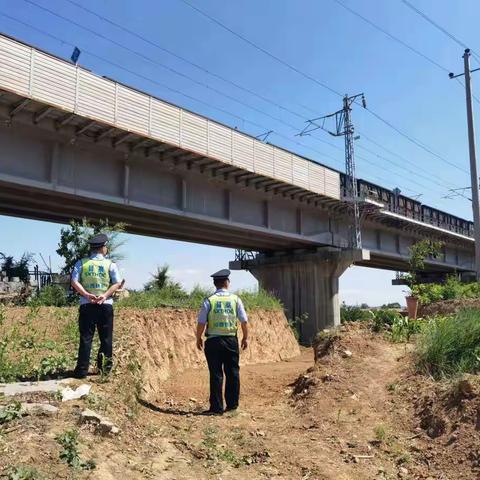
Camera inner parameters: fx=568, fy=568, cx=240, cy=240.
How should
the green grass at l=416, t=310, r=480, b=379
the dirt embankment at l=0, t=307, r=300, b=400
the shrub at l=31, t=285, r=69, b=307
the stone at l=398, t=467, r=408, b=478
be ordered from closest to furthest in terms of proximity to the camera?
the stone at l=398, t=467, r=408, b=478, the green grass at l=416, t=310, r=480, b=379, the dirt embankment at l=0, t=307, r=300, b=400, the shrub at l=31, t=285, r=69, b=307

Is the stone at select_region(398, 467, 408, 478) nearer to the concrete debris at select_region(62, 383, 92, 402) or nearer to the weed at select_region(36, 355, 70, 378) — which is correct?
the concrete debris at select_region(62, 383, 92, 402)

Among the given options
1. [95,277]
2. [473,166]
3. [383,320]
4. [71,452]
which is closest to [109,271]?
[95,277]

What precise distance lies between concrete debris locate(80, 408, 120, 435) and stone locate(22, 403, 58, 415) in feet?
0.89

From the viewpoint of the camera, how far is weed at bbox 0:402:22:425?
4754mm

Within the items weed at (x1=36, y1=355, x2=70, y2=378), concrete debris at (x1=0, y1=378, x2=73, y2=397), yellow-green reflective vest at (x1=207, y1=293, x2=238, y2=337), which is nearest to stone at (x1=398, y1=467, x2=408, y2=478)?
yellow-green reflective vest at (x1=207, y1=293, x2=238, y2=337)

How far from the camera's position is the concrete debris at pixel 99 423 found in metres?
5.01

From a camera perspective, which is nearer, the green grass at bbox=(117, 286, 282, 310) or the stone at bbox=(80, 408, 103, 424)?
the stone at bbox=(80, 408, 103, 424)

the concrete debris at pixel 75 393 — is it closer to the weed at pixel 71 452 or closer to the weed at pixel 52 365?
the weed at pixel 52 365

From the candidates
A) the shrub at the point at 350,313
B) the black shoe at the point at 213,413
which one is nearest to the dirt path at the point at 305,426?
the black shoe at the point at 213,413

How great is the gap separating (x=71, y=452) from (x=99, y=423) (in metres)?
0.67

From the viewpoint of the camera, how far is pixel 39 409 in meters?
5.05

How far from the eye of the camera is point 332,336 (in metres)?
9.71

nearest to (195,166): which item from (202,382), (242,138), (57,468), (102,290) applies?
(242,138)

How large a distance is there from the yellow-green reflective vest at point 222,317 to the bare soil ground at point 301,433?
3.51 feet
